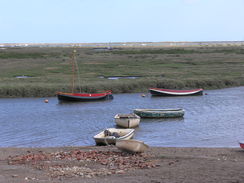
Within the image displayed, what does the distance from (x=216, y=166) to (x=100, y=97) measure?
2627 cm

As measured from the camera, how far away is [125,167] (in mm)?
15438

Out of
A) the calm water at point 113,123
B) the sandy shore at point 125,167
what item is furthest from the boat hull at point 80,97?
the sandy shore at point 125,167

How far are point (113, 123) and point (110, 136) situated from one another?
7.67 m

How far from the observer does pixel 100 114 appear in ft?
113

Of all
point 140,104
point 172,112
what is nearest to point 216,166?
point 172,112

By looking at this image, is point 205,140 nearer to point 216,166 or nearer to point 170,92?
point 216,166

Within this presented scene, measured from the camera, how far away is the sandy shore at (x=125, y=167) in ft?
45.7

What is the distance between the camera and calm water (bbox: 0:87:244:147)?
24.3 metres

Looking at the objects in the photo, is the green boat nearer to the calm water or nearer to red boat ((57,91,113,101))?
the calm water

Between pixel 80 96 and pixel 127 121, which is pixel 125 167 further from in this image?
pixel 80 96

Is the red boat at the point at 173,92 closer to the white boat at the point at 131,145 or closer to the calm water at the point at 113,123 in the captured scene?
the calm water at the point at 113,123

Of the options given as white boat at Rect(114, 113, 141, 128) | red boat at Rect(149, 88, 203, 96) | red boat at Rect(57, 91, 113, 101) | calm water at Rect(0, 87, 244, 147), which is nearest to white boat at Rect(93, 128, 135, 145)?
calm water at Rect(0, 87, 244, 147)

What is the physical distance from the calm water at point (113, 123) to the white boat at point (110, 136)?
1168 mm

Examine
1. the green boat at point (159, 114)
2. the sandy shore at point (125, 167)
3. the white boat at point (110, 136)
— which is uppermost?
the sandy shore at point (125, 167)
